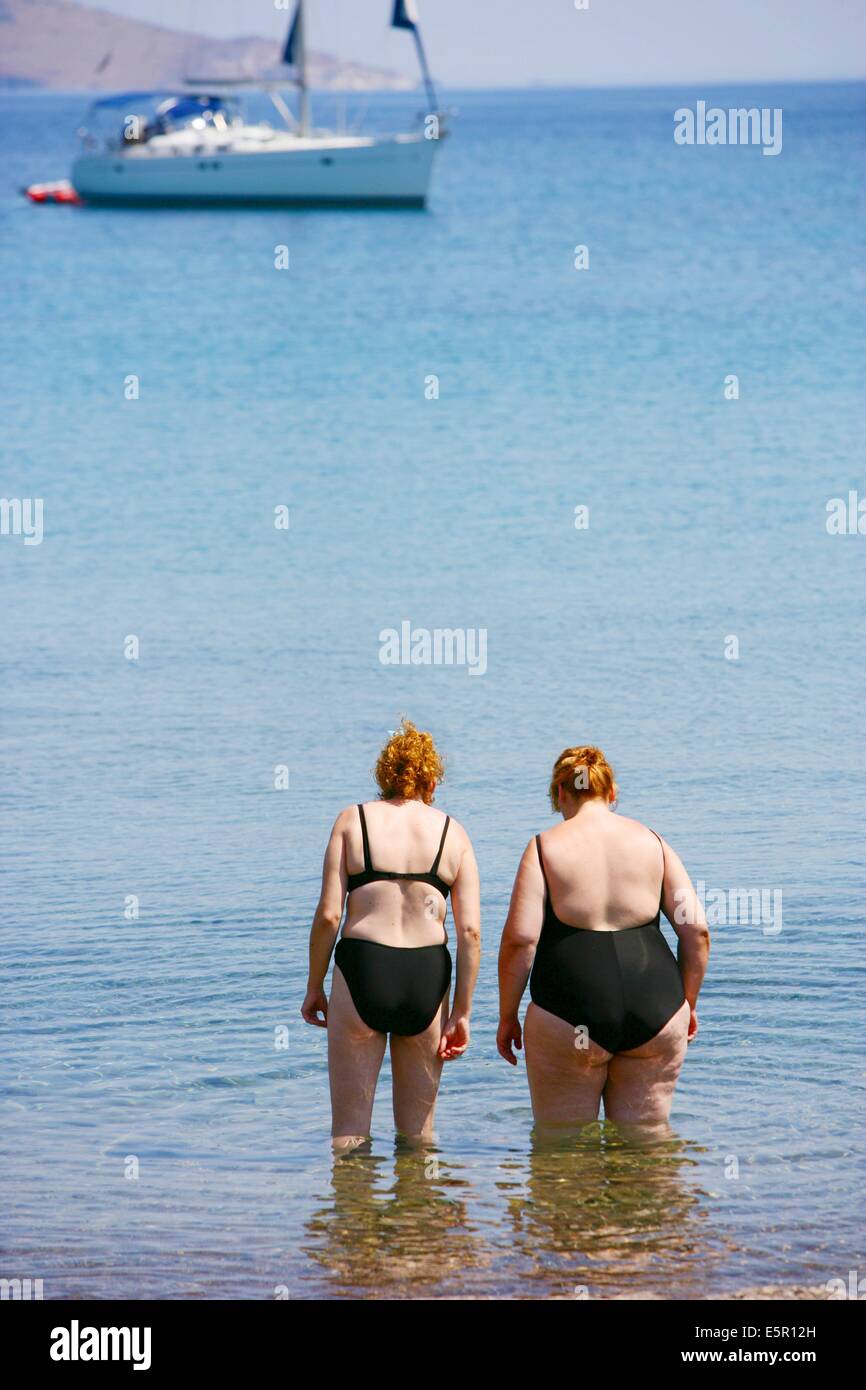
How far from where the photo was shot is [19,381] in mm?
32219

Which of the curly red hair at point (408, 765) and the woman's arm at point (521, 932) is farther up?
the curly red hair at point (408, 765)

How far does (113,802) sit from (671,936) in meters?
3.74

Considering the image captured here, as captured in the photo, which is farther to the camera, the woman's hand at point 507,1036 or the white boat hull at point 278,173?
the white boat hull at point 278,173

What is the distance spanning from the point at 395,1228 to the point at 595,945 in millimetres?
1018

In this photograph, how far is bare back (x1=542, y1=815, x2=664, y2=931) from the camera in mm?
5434

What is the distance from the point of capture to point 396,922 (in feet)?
18.4

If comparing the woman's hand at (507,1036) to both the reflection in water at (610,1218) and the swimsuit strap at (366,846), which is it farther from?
the swimsuit strap at (366,846)

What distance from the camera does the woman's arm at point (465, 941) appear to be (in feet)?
18.3

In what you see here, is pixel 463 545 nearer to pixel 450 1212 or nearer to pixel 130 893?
pixel 130 893

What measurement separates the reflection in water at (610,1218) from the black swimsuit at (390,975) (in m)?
0.68

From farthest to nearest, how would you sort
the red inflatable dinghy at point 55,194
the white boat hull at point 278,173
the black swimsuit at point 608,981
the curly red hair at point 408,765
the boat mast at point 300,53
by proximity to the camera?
the red inflatable dinghy at point 55,194 → the white boat hull at point 278,173 → the boat mast at point 300,53 → the curly red hair at point 408,765 → the black swimsuit at point 608,981

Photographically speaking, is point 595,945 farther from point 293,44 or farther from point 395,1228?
point 293,44

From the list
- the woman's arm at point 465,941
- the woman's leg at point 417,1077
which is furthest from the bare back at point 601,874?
the woman's leg at point 417,1077
